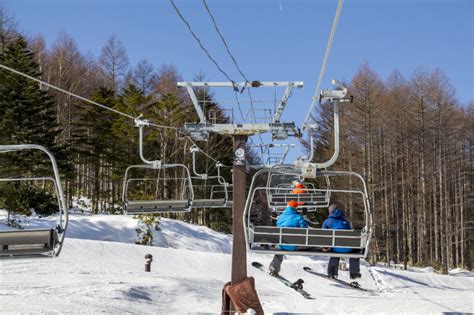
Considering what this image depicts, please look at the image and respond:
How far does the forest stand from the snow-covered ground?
5503mm

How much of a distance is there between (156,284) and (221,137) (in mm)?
21870

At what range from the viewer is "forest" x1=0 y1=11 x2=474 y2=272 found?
2967 cm

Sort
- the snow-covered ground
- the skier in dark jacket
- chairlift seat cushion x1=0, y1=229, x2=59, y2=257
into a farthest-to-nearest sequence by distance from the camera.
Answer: the snow-covered ground → the skier in dark jacket → chairlift seat cushion x1=0, y1=229, x2=59, y2=257

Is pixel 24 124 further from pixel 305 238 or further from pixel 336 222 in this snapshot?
pixel 305 238

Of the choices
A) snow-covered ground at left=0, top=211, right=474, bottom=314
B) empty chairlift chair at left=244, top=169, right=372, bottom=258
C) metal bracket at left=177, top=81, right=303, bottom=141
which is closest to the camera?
empty chairlift chair at left=244, top=169, right=372, bottom=258

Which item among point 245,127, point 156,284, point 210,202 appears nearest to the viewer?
point 245,127

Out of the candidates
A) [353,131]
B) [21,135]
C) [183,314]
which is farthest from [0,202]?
[353,131]

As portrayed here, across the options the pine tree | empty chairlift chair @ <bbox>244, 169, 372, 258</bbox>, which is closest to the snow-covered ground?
the pine tree

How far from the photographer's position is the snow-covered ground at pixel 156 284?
12.5 m

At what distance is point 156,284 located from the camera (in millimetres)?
15078

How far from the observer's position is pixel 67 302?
11.8m

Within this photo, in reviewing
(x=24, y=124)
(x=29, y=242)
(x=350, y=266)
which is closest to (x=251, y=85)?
(x=350, y=266)

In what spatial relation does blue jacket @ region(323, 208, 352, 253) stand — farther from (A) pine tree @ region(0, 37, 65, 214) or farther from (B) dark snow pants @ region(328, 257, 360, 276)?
(A) pine tree @ region(0, 37, 65, 214)

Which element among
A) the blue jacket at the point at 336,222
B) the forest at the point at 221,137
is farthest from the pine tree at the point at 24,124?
the blue jacket at the point at 336,222
